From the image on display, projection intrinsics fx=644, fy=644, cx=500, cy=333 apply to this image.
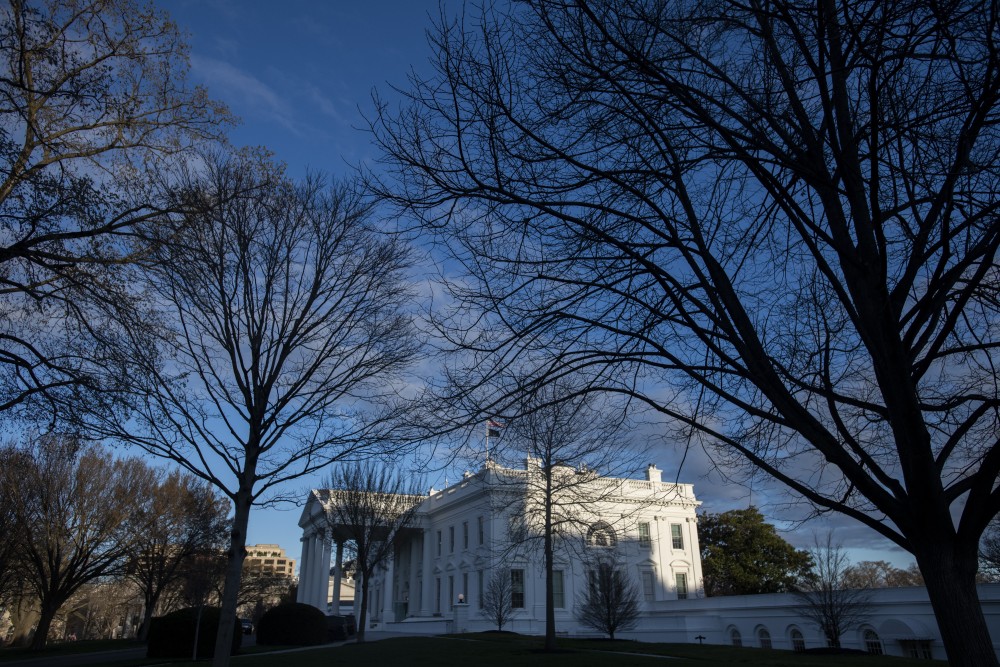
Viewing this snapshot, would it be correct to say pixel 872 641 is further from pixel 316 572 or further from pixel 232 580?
pixel 316 572

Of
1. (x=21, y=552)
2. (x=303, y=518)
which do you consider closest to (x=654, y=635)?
(x=21, y=552)

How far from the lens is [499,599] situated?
32.5 m

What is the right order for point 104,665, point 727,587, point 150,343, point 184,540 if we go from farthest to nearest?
point 727,587
point 184,540
point 104,665
point 150,343

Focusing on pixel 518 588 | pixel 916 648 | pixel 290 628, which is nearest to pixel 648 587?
pixel 518 588

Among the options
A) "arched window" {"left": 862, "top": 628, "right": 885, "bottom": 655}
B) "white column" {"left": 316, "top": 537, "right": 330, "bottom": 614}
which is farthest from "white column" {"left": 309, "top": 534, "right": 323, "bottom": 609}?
"arched window" {"left": 862, "top": 628, "right": 885, "bottom": 655}

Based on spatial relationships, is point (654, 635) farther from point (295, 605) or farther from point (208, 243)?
point (208, 243)

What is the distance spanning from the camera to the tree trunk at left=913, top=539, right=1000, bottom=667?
12.8ft

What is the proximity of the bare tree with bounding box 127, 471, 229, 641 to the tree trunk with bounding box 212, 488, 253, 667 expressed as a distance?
93.6 ft

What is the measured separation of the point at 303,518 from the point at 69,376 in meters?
61.5

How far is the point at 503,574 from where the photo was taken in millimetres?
33344

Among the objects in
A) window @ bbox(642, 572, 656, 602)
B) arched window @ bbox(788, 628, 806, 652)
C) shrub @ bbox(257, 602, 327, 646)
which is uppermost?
window @ bbox(642, 572, 656, 602)

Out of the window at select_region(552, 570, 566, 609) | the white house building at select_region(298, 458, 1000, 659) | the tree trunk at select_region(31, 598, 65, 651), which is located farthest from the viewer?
the window at select_region(552, 570, 566, 609)

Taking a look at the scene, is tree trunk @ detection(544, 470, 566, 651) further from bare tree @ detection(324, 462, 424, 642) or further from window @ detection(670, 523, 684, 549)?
window @ detection(670, 523, 684, 549)

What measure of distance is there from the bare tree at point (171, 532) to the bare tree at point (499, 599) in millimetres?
16543
